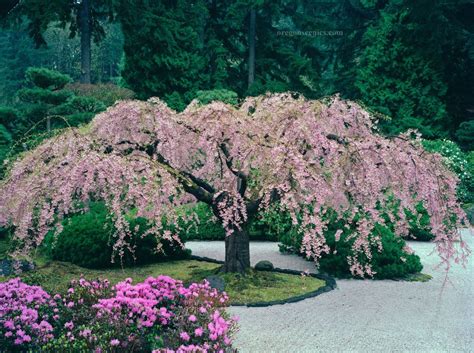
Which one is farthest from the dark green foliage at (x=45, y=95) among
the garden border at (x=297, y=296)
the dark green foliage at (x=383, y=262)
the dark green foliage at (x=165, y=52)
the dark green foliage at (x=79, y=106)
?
→ the dark green foliage at (x=383, y=262)

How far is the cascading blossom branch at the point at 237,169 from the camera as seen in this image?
662 centimetres

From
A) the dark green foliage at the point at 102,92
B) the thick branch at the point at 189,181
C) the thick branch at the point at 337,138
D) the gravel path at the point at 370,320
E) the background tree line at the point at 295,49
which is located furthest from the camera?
the background tree line at the point at 295,49

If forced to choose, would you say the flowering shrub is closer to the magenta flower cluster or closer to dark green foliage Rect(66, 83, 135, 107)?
the magenta flower cluster

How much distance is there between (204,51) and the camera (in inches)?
1038

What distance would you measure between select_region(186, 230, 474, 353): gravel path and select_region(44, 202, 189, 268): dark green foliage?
3.49 metres

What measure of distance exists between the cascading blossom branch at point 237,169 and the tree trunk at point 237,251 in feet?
0.06

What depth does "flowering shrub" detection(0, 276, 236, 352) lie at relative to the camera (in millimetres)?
4879

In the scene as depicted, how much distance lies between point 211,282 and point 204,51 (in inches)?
779

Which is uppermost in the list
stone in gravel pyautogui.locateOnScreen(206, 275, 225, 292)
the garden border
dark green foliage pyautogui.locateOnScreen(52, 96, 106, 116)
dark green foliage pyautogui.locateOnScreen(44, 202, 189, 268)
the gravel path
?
dark green foliage pyautogui.locateOnScreen(52, 96, 106, 116)

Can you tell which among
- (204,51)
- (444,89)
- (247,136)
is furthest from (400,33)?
(247,136)

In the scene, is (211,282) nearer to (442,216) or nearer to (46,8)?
(442,216)

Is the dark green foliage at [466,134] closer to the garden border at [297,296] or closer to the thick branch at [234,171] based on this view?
the garden border at [297,296]

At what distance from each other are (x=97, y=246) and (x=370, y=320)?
5364 millimetres

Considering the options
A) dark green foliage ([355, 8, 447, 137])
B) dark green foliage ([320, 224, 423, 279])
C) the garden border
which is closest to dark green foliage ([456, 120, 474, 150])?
dark green foliage ([355, 8, 447, 137])
